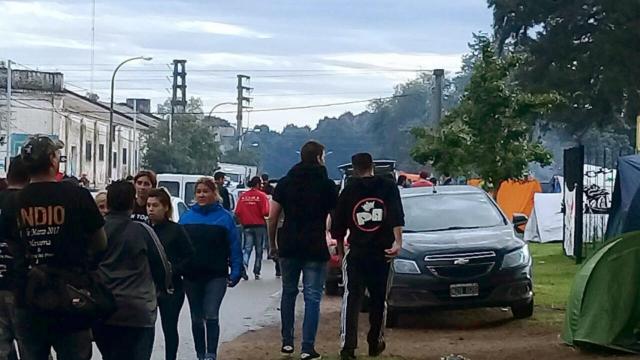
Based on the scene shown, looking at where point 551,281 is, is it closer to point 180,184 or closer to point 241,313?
point 241,313

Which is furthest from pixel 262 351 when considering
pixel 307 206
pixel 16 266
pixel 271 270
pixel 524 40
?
pixel 524 40

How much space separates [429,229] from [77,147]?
2044 inches

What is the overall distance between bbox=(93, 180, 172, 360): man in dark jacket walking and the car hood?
21.7 ft

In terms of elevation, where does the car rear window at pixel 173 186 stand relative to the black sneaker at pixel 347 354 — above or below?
above

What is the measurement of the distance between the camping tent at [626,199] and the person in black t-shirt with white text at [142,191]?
5374mm

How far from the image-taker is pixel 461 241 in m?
15.1

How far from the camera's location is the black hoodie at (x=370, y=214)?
1177 centimetres

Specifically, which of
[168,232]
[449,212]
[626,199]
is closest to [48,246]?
[168,232]

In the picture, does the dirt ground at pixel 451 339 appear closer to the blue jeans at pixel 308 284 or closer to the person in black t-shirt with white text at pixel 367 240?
the blue jeans at pixel 308 284

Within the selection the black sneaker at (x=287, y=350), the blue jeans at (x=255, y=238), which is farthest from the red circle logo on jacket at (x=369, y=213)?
the blue jeans at (x=255, y=238)

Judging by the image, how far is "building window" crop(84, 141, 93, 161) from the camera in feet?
222

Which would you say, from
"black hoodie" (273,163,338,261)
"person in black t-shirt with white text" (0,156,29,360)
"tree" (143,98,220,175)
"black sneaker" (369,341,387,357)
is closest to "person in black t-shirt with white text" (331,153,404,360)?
"black hoodie" (273,163,338,261)

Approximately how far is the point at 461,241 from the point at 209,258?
190 inches

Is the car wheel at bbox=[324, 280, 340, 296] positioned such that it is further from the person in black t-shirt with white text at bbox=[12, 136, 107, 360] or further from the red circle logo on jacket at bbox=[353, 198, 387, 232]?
the person in black t-shirt with white text at bbox=[12, 136, 107, 360]
